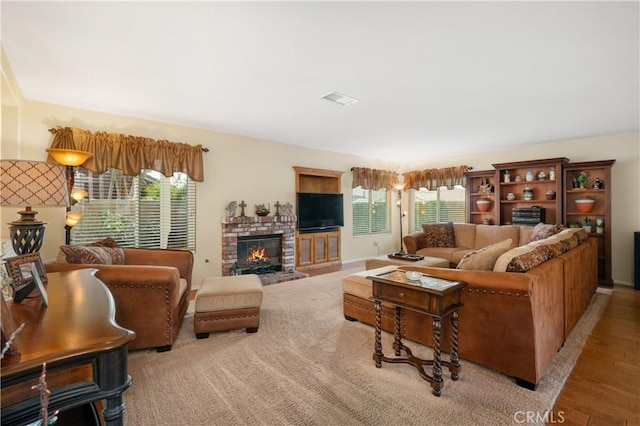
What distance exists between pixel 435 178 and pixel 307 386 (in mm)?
6208

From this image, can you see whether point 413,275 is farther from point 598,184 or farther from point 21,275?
point 598,184

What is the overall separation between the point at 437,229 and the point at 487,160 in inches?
79.7

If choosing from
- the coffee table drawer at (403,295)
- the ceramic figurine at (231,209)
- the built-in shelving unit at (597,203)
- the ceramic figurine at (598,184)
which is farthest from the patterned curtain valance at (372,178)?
the coffee table drawer at (403,295)

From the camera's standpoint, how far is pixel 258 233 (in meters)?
5.27

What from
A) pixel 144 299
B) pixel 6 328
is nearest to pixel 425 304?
pixel 6 328

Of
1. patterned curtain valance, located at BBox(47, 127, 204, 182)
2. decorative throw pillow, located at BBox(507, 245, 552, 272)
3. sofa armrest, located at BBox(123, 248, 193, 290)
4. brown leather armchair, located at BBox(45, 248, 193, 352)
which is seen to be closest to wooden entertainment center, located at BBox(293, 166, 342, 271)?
patterned curtain valance, located at BBox(47, 127, 204, 182)

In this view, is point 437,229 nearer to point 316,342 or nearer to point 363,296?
point 363,296

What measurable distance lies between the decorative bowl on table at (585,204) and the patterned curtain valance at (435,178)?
207cm

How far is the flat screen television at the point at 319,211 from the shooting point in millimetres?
6023

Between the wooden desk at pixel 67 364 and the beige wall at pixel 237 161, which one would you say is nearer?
the wooden desk at pixel 67 364

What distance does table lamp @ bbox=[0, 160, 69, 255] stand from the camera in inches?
63.0

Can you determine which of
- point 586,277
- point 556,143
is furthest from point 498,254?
point 556,143

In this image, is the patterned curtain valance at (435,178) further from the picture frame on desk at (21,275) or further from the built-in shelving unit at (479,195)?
the picture frame on desk at (21,275)

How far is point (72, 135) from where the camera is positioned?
145 inches
